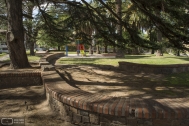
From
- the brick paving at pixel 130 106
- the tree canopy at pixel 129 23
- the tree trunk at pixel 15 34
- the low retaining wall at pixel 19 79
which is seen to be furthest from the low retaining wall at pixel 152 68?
the brick paving at pixel 130 106

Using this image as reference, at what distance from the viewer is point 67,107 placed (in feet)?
11.6

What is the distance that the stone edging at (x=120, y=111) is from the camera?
2.83 metres

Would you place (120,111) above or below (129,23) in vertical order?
below

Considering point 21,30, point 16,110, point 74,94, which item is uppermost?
point 21,30

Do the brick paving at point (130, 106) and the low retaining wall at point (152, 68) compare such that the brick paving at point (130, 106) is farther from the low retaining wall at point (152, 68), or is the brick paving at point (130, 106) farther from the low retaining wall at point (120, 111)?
the low retaining wall at point (152, 68)

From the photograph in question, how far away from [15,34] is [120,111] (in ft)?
21.5

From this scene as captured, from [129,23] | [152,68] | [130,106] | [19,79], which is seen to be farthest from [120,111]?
[152,68]

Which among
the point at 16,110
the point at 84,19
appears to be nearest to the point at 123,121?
the point at 16,110

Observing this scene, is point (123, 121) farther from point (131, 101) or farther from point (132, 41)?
point (132, 41)

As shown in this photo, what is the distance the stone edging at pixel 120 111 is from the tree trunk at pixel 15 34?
5.34m

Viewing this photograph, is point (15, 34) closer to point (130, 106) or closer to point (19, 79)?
point (19, 79)

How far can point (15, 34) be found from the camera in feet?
26.0

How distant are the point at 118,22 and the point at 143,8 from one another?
5.95 ft

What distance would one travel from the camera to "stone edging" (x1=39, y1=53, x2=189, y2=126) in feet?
9.29
